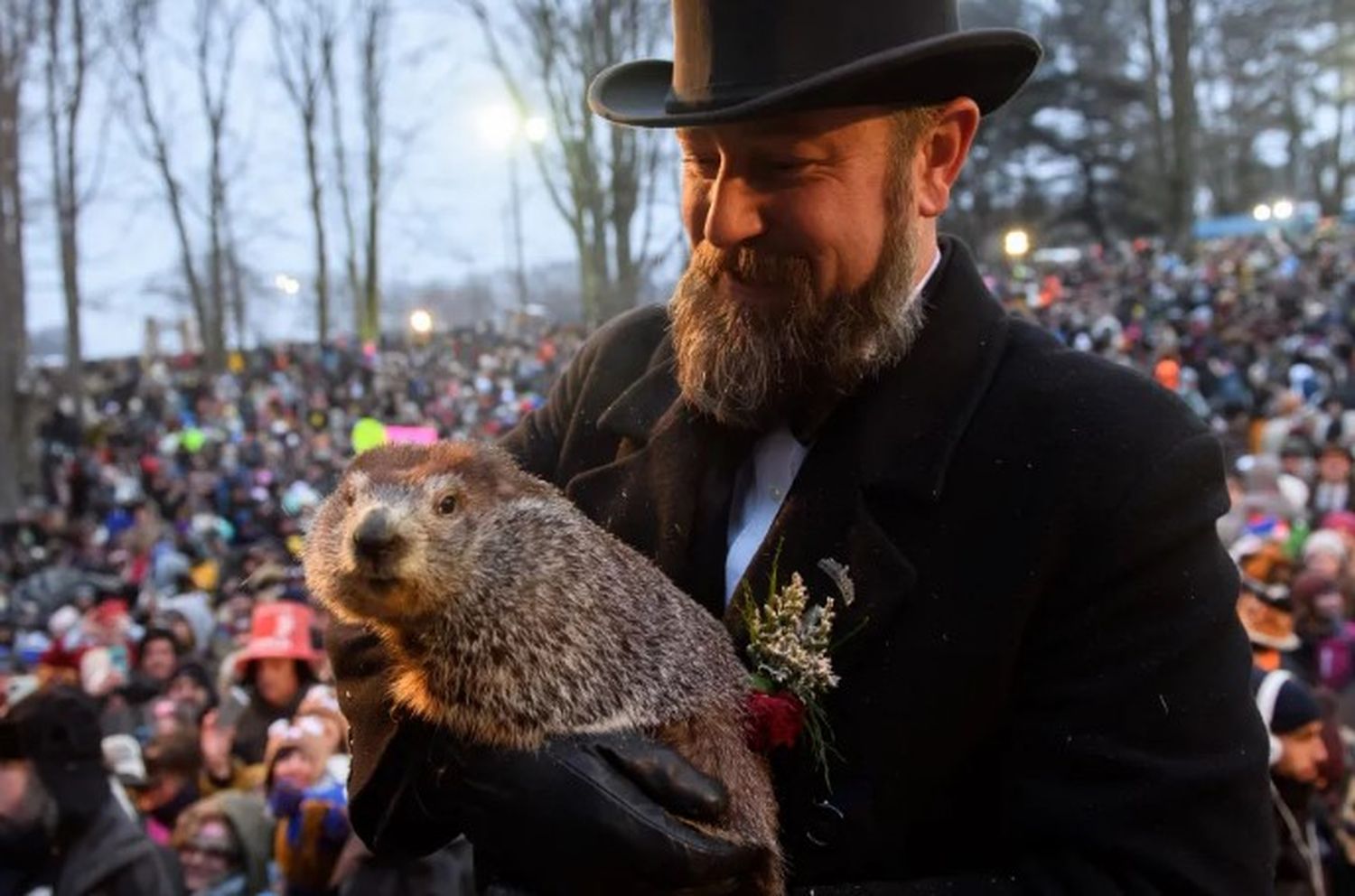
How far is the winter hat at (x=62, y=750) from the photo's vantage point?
469 centimetres

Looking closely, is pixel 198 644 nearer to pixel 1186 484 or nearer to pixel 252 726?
pixel 252 726

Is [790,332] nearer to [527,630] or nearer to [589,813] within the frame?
[527,630]

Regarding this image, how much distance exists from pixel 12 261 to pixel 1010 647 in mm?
24142

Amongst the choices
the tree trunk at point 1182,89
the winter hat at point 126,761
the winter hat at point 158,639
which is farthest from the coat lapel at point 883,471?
the tree trunk at point 1182,89

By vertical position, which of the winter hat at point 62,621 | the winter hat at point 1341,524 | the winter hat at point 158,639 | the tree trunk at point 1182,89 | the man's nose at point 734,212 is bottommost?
the winter hat at point 62,621

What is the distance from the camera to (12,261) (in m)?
22.7

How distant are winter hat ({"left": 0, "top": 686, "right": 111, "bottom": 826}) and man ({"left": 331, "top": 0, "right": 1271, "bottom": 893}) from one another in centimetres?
289

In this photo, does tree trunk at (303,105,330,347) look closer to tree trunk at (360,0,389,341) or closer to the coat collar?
tree trunk at (360,0,389,341)

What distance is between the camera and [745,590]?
2186mm

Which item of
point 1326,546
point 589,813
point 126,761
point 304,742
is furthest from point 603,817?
point 1326,546

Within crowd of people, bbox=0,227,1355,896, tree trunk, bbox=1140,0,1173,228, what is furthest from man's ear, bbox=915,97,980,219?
tree trunk, bbox=1140,0,1173,228

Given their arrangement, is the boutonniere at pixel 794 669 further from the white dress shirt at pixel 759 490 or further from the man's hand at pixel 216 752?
the man's hand at pixel 216 752

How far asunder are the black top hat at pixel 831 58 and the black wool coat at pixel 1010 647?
1.20 feet

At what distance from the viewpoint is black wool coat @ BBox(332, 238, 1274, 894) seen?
1879mm
